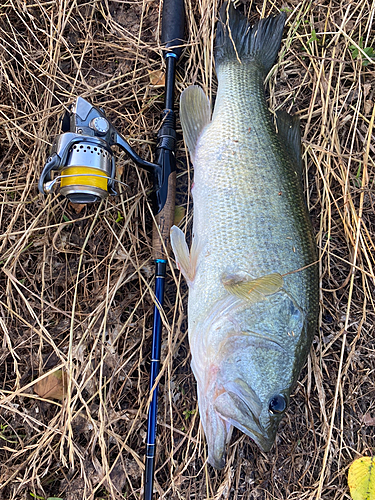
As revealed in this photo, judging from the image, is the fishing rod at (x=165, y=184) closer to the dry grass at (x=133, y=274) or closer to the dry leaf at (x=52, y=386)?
the dry grass at (x=133, y=274)

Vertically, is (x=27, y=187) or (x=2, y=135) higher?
(x=2, y=135)

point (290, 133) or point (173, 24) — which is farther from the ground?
point (173, 24)

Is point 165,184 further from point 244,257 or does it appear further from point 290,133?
point 290,133

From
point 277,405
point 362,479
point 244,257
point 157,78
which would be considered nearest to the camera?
point 277,405

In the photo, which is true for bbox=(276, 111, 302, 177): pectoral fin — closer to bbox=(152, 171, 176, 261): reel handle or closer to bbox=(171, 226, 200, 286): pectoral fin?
bbox=(152, 171, 176, 261): reel handle

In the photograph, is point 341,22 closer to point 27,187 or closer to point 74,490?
point 27,187

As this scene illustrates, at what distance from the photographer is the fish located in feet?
5.91

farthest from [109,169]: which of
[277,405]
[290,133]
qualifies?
[277,405]

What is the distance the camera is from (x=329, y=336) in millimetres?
2520

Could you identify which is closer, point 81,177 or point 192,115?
point 81,177

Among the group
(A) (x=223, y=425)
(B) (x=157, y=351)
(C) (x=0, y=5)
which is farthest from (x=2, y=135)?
(A) (x=223, y=425)

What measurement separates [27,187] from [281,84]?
78.5 inches

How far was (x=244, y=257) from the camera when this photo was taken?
76.3 inches

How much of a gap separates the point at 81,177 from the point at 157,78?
119cm
